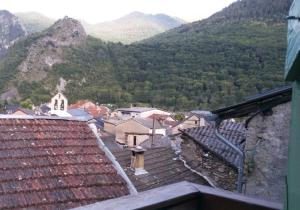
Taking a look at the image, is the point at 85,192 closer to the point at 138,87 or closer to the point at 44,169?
the point at 44,169

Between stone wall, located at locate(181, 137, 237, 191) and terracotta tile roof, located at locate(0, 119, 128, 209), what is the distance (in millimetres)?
3769

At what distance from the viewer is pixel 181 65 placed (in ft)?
259

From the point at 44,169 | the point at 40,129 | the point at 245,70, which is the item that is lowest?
the point at 44,169

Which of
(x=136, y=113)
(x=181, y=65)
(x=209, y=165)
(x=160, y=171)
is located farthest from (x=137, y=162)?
(x=181, y=65)

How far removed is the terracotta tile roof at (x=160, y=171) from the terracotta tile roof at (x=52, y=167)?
3.22 metres

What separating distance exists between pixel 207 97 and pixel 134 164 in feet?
173

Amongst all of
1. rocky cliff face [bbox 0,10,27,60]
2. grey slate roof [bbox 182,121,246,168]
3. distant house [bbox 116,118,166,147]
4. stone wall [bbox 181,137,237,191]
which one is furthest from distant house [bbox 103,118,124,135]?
rocky cliff face [bbox 0,10,27,60]

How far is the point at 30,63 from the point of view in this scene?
90625mm

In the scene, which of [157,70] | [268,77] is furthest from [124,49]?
[268,77]

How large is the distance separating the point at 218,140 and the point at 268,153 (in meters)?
3.67

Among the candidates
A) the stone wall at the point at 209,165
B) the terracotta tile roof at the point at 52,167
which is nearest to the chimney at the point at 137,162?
the stone wall at the point at 209,165

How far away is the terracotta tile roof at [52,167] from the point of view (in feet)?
16.4

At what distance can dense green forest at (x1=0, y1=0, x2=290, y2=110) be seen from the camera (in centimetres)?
6447

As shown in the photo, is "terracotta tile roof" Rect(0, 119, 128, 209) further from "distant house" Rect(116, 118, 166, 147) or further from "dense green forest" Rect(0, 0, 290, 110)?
"dense green forest" Rect(0, 0, 290, 110)
